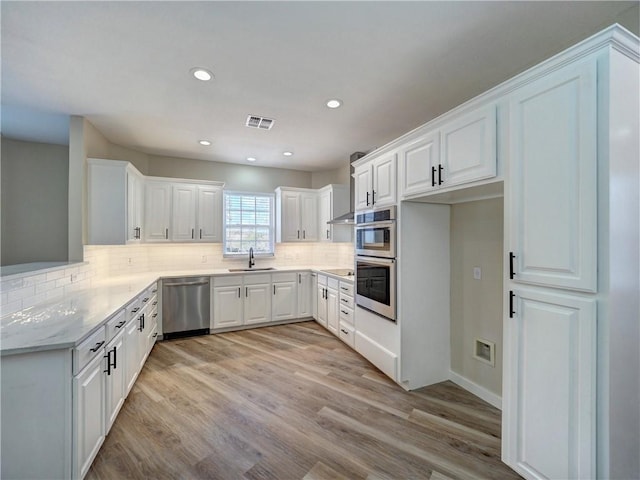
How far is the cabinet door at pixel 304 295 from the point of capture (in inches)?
185

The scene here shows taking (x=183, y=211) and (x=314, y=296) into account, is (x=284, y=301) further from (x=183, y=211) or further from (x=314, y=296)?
(x=183, y=211)

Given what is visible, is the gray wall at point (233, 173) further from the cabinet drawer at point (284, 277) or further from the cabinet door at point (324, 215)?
the cabinet drawer at point (284, 277)

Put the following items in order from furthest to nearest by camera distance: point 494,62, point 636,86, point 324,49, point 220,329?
point 220,329 < point 494,62 < point 324,49 < point 636,86

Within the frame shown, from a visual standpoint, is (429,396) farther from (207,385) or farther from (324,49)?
(324,49)

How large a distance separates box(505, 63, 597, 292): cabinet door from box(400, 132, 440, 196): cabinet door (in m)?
0.62

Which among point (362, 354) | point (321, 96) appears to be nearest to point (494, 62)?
point (321, 96)

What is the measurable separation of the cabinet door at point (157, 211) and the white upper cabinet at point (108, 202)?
0.62 metres

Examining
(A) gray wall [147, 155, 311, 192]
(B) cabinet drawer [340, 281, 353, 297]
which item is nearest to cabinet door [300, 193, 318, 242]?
(A) gray wall [147, 155, 311, 192]

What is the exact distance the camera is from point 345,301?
Answer: 370 cm

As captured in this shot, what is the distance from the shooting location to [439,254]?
9.02 feet


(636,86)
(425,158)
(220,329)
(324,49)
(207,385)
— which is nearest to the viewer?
(636,86)

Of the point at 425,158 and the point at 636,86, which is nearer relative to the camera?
the point at 636,86

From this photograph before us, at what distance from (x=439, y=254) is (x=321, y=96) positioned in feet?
6.38

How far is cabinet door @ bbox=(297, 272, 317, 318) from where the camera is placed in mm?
4688
